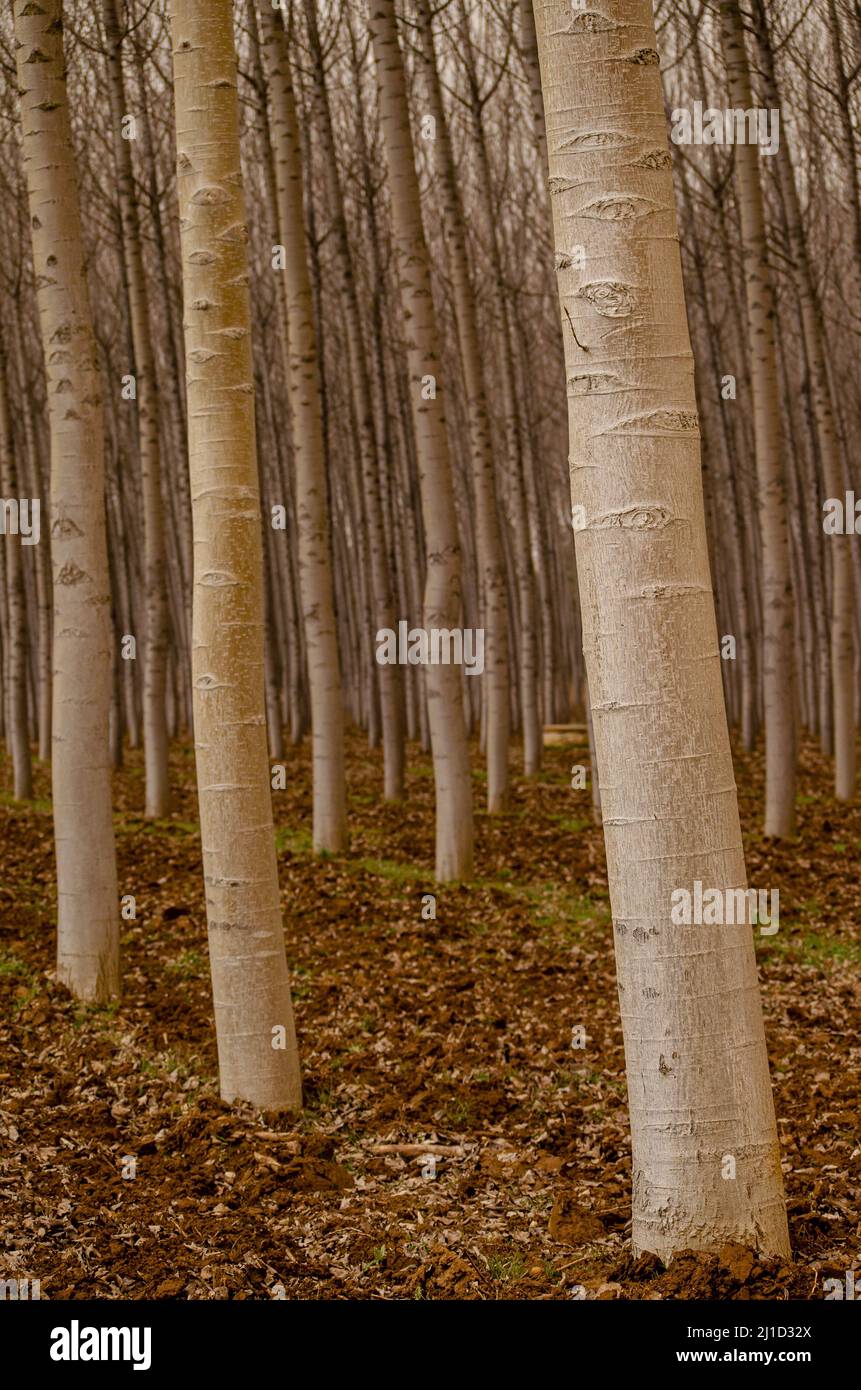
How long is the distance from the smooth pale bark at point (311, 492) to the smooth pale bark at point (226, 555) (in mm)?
4966

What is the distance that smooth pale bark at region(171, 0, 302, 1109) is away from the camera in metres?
4.64

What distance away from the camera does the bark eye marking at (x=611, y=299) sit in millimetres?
2973

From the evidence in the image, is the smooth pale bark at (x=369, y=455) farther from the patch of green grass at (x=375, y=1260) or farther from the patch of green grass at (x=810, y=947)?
the patch of green grass at (x=375, y=1260)

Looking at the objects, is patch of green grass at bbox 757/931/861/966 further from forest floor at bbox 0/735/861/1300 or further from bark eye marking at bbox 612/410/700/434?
bark eye marking at bbox 612/410/700/434

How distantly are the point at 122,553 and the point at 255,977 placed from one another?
14918 mm

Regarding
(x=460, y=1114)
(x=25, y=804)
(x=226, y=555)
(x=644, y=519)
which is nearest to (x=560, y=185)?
(x=644, y=519)

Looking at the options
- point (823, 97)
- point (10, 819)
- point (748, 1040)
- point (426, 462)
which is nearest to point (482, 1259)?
point (748, 1040)

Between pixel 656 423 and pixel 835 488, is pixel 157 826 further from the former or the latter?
pixel 656 423

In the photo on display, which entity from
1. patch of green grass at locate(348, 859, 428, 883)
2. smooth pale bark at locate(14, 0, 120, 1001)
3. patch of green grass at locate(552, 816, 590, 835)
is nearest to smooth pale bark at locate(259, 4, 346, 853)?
patch of green grass at locate(348, 859, 428, 883)

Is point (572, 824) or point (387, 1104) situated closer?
point (387, 1104)

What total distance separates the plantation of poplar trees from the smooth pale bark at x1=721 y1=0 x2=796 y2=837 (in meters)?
0.04

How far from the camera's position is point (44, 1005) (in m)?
5.82

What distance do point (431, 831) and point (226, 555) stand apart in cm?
674

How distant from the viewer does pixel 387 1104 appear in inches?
197
